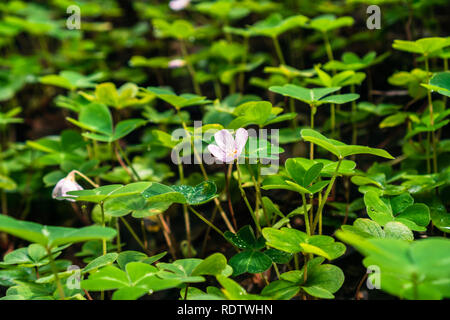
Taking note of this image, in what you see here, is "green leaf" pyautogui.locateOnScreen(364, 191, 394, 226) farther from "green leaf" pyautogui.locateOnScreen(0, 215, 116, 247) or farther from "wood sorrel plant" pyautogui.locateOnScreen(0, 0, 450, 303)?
"green leaf" pyautogui.locateOnScreen(0, 215, 116, 247)

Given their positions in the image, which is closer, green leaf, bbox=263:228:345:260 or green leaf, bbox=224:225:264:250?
green leaf, bbox=263:228:345:260

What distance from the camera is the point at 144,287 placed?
0.70m

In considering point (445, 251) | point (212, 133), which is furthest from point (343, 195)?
point (445, 251)

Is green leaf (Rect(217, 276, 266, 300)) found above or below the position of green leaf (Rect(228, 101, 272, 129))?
below

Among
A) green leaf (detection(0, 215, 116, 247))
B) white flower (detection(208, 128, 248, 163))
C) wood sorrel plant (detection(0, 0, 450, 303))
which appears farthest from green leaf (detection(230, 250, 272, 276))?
green leaf (detection(0, 215, 116, 247))

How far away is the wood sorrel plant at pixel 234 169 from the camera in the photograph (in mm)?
821

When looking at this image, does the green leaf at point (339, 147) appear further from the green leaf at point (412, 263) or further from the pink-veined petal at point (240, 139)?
the green leaf at point (412, 263)

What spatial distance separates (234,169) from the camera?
1.40 m

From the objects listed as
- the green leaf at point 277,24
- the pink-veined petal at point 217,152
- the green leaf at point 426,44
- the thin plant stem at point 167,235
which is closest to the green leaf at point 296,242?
the pink-veined petal at point 217,152

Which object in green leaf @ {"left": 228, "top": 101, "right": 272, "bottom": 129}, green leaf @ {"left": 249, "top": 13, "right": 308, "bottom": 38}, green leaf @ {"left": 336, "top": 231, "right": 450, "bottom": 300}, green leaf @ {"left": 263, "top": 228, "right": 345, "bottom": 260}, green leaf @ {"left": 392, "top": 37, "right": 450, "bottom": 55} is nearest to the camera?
green leaf @ {"left": 336, "top": 231, "right": 450, "bottom": 300}

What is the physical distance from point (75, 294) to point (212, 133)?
559 mm

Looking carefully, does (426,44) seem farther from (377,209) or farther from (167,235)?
(167,235)

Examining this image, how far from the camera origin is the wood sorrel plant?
821 millimetres

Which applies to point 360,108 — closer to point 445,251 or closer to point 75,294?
point 445,251
